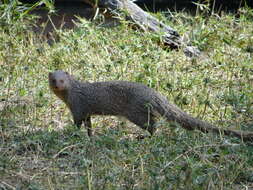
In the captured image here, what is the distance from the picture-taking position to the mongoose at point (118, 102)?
4105mm

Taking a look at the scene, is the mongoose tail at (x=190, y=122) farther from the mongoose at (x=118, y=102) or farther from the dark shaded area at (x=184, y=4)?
the dark shaded area at (x=184, y=4)

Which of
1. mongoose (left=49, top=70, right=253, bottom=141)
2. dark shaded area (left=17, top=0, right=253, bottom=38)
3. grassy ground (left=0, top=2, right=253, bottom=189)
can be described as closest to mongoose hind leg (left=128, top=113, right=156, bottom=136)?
mongoose (left=49, top=70, right=253, bottom=141)

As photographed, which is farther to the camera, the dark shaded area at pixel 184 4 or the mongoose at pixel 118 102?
the dark shaded area at pixel 184 4

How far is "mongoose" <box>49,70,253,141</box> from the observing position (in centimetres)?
411

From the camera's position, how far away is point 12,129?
4.03m

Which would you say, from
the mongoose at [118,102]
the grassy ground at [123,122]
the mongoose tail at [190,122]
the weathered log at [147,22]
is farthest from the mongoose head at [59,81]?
the weathered log at [147,22]

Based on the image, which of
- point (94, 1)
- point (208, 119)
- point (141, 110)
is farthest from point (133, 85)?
point (94, 1)

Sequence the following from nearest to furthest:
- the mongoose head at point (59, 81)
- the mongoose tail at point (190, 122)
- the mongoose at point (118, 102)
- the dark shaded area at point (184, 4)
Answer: the mongoose tail at point (190, 122) → the mongoose at point (118, 102) → the mongoose head at point (59, 81) → the dark shaded area at point (184, 4)

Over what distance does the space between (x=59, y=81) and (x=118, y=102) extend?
1.83 ft

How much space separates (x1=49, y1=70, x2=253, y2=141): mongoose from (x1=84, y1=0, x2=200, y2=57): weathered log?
2023 mm

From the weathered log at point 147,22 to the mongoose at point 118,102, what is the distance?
2023 millimetres

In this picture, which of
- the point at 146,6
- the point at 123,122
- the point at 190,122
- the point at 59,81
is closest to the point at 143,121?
the point at 123,122

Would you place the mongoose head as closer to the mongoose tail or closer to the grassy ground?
the grassy ground

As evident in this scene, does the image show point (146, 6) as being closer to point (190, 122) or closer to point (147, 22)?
point (147, 22)
